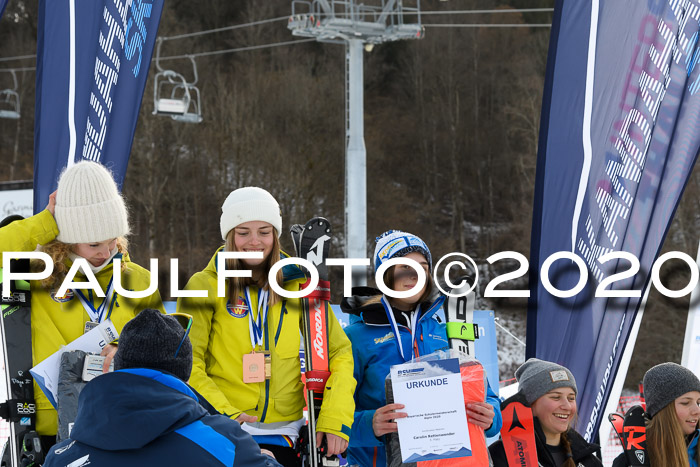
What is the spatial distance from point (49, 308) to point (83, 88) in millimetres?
1664

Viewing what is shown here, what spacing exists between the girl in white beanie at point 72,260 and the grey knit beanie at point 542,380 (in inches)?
67.0

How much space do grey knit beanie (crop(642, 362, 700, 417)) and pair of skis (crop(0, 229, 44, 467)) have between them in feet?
8.78

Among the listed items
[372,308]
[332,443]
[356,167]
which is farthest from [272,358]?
[356,167]

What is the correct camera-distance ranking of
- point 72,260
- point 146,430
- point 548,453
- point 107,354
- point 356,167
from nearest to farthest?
point 146,430 < point 107,354 < point 72,260 < point 548,453 < point 356,167

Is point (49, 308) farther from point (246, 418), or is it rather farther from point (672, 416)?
point (672, 416)

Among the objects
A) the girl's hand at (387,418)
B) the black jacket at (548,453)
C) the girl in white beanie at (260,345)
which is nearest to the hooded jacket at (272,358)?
the girl in white beanie at (260,345)

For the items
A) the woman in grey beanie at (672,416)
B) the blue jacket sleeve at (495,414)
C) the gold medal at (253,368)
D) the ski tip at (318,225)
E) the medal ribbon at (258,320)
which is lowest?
the woman in grey beanie at (672,416)

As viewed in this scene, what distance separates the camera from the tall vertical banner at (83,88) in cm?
452

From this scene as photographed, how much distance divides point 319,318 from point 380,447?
67cm

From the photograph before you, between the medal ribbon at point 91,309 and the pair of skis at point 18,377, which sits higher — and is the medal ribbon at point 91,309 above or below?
above

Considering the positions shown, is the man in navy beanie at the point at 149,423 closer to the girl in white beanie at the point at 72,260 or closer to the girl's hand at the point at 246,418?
the girl's hand at the point at 246,418

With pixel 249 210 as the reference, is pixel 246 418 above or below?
below

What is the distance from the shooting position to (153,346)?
2.11m

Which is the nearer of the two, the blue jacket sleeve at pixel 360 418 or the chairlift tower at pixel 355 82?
the blue jacket sleeve at pixel 360 418
